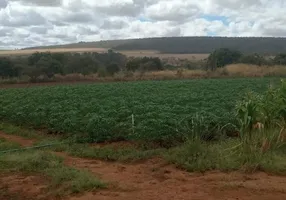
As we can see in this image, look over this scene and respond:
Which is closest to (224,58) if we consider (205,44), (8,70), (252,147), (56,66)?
(56,66)

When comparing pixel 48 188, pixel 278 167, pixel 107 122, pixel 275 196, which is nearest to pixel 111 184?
pixel 48 188

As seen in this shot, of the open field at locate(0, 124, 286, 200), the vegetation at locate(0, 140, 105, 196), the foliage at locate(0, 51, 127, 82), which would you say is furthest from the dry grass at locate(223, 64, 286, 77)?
the vegetation at locate(0, 140, 105, 196)

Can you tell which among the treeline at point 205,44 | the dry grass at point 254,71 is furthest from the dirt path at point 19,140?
the treeline at point 205,44

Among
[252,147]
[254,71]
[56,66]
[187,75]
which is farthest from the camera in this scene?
[56,66]

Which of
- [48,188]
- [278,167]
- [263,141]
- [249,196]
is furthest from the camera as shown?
[263,141]

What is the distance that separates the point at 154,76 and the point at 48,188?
41089 millimetres

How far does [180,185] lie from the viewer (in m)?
6.68

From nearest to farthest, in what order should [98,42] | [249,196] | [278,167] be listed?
[249,196]
[278,167]
[98,42]

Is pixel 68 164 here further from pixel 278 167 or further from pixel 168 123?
pixel 278 167

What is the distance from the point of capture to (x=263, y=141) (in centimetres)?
808

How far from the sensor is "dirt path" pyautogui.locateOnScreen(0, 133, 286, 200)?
6070 mm

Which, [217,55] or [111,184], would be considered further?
[217,55]

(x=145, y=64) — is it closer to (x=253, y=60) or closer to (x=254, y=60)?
(x=253, y=60)

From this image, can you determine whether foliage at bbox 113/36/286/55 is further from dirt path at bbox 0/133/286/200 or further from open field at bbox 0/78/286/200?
dirt path at bbox 0/133/286/200
